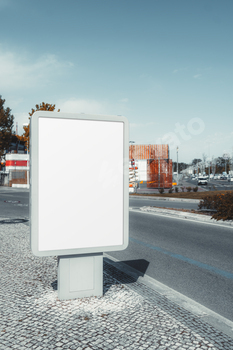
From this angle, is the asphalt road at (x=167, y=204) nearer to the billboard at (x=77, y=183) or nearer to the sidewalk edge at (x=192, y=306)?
the sidewalk edge at (x=192, y=306)

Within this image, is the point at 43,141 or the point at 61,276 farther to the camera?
the point at 61,276

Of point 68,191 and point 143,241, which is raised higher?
point 68,191

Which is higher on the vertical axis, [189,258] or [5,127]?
[5,127]

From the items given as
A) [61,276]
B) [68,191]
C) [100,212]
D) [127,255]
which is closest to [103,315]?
[61,276]

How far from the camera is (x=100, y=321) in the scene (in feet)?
11.8

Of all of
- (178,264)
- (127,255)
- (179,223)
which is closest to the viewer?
(178,264)

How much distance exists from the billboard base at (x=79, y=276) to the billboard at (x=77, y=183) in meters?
0.20

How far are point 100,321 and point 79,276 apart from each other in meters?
0.79

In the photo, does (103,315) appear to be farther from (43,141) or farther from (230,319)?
(43,141)

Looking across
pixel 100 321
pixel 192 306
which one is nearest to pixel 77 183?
pixel 100 321

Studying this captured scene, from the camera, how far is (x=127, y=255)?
25.0 feet

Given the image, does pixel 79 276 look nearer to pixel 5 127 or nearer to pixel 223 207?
pixel 223 207

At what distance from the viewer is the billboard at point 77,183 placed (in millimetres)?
3916

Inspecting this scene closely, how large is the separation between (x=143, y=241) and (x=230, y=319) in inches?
199
